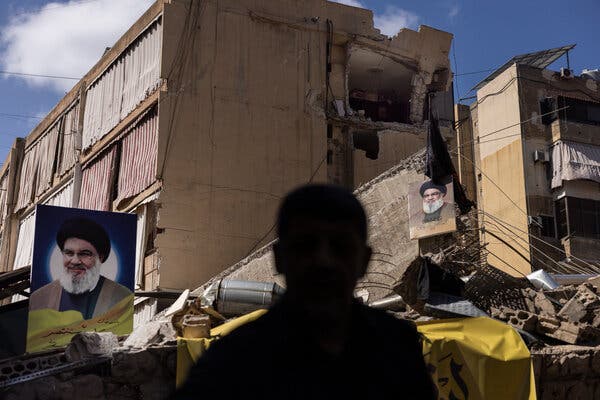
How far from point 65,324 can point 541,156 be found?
16.9 metres

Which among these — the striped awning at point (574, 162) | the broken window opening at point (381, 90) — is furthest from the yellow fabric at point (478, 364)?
the striped awning at point (574, 162)

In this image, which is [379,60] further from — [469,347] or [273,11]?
[469,347]

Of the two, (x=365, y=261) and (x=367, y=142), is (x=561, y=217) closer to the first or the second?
(x=367, y=142)

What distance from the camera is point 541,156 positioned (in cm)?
2423

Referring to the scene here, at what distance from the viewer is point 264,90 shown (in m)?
18.6

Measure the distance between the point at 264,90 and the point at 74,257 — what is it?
7.63m

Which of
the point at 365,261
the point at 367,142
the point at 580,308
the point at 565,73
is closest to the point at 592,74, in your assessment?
the point at 565,73

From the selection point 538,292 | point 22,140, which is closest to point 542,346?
point 538,292

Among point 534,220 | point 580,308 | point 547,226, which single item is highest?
point 534,220

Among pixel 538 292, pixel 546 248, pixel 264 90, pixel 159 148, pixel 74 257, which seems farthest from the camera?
pixel 546 248

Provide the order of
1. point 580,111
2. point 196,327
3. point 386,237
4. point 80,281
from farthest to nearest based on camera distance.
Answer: point 580,111, point 386,237, point 80,281, point 196,327

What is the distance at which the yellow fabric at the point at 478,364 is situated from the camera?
7672mm

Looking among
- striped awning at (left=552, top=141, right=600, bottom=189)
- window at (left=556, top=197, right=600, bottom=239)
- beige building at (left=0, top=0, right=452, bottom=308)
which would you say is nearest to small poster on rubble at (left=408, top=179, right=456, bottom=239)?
beige building at (left=0, top=0, right=452, bottom=308)

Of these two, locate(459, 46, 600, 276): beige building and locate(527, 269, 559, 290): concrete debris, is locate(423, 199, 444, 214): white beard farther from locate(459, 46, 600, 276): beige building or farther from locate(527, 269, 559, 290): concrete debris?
locate(459, 46, 600, 276): beige building
